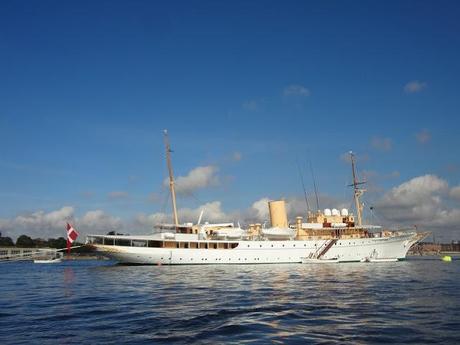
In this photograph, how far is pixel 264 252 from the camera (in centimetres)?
7119

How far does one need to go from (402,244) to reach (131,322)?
242 ft

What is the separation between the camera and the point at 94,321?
659 inches

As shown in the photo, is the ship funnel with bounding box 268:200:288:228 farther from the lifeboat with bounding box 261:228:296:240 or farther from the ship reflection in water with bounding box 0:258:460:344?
the ship reflection in water with bounding box 0:258:460:344

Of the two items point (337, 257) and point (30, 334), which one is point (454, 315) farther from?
point (337, 257)

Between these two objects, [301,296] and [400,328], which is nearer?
[400,328]

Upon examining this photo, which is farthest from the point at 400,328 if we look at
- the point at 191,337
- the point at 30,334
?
the point at 30,334

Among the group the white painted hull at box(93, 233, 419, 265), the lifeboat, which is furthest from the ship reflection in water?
the lifeboat

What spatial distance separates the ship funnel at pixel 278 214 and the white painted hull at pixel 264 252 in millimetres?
6675

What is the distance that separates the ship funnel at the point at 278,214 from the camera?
78875 mm

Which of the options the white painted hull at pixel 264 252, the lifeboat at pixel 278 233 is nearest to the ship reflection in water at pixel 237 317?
the white painted hull at pixel 264 252

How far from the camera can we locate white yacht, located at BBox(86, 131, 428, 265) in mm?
68438

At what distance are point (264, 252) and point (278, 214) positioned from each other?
1034 cm

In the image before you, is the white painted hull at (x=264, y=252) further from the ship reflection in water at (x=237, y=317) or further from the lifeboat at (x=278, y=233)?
the ship reflection in water at (x=237, y=317)

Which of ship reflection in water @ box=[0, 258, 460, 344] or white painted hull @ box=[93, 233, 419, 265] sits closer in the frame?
ship reflection in water @ box=[0, 258, 460, 344]
